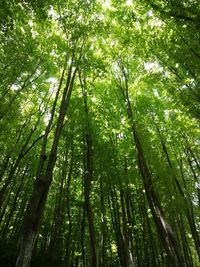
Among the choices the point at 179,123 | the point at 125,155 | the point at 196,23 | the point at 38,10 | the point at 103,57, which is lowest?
the point at 196,23

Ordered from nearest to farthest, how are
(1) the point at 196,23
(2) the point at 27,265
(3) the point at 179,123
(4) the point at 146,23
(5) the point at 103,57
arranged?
(2) the point at 27,265 → (1) the point at 196,23 → (4) the point at 146,23 → (5) the point at 103,57 → (3) the point at 179,123


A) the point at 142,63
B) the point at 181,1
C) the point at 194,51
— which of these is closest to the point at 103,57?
the point at 142,63

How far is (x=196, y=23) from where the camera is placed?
5.18 m

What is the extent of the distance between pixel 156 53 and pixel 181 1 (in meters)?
3.70

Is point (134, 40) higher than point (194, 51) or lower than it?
higher

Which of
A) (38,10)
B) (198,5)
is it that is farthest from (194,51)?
(38,10)

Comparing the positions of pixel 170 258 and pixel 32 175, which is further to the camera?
pixel 32 175

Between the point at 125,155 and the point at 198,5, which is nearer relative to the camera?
the point at 198,5

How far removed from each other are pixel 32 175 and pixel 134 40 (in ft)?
33.8

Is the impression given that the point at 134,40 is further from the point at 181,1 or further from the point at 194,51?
the point at 181,1

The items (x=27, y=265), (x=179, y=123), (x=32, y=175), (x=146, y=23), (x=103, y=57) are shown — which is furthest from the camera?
(x=32, y=175)

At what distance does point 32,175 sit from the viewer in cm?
1494

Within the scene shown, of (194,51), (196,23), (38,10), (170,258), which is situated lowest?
(170,258)

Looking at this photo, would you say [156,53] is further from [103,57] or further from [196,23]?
[196,23]
